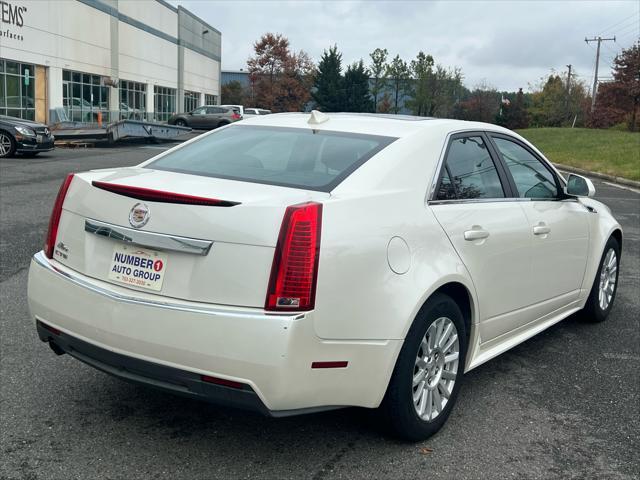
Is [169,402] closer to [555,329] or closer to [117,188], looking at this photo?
[117,188]

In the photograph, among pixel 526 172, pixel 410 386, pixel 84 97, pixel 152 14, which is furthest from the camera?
pixel 152 14

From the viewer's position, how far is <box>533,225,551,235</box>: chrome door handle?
448 centimetres

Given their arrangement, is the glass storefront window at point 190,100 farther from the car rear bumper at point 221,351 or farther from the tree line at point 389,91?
the car rear bumper at point 221,351

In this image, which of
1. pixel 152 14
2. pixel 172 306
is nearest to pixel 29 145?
pixel 172 306

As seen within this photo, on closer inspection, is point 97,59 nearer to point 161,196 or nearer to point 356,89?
point 161,196

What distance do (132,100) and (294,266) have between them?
46.7 metres

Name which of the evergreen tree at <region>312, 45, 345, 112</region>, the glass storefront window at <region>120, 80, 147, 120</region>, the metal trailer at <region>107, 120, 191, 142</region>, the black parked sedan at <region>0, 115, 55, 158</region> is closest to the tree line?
the evergreen tree at <region>312, 45, 345, 112</region>

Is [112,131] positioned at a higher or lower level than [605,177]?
higher

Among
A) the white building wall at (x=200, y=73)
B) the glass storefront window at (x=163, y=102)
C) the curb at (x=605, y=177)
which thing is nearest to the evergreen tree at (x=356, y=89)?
the white building wall at (x=200, y=73)

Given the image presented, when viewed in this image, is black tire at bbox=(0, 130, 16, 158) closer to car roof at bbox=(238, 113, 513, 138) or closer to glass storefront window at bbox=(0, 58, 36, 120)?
glass storefront window at bbox=(0, 58, 36, 120)

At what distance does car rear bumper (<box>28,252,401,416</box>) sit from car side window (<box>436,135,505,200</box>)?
3.59 feet

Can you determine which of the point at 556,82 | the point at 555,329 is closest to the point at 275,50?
the point at 556,82

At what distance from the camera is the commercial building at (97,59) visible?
3155 centimetres

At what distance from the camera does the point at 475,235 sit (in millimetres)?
3873
